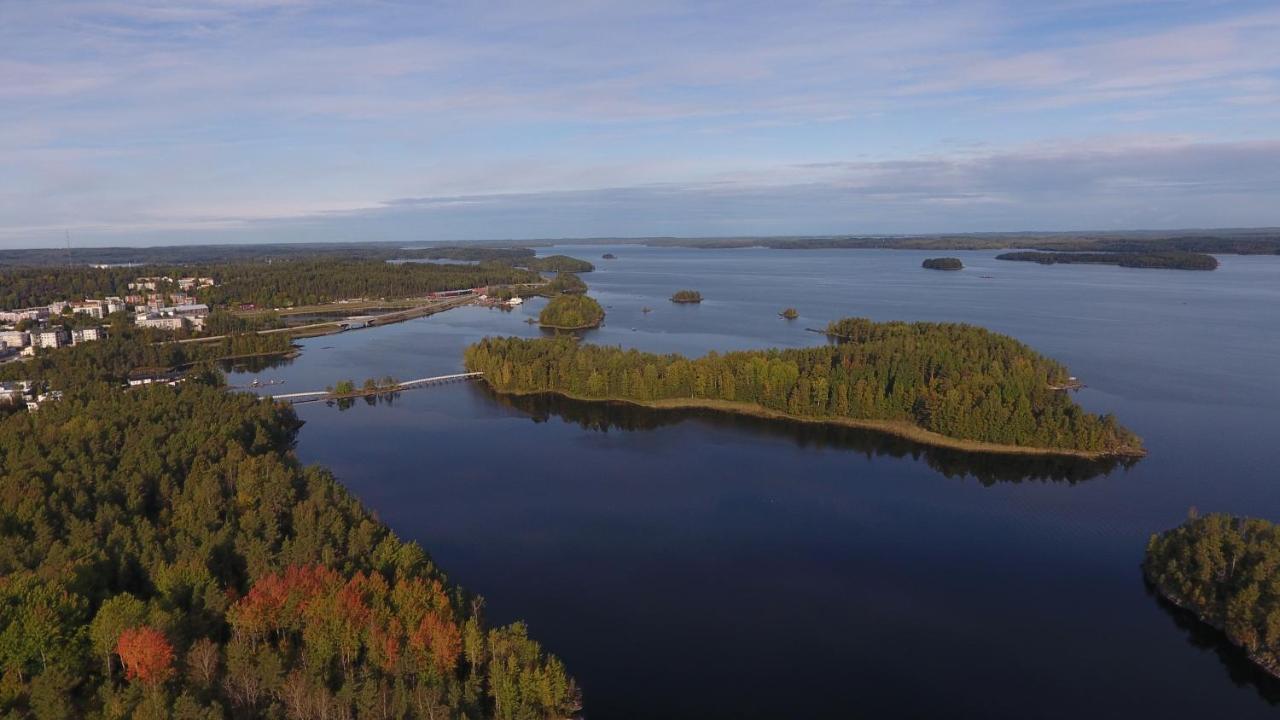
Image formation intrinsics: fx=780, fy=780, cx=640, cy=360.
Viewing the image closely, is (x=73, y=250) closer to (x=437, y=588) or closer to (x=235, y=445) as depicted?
(x=235, y=445)

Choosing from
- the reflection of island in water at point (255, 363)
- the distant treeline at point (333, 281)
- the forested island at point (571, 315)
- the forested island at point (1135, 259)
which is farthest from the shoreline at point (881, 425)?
the forested island at point (1135, 259)

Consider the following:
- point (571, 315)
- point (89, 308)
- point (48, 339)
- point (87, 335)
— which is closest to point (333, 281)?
point (89, 308)

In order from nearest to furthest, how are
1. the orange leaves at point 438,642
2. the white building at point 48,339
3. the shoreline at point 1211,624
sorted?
1. the orange leaves at point 438,642
2. the shoreline at point 1211,624
3. the white building at point 48,339

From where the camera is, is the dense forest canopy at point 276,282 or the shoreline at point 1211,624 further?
the dense forest canopy at point 276,282

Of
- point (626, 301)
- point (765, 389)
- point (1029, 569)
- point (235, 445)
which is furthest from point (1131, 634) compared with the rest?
point (626, 301)

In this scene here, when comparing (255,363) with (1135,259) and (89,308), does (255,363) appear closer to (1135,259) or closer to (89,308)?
(89,308)

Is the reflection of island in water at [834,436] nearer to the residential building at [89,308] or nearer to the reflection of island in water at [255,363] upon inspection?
the reflection of island in water at [255,363]
